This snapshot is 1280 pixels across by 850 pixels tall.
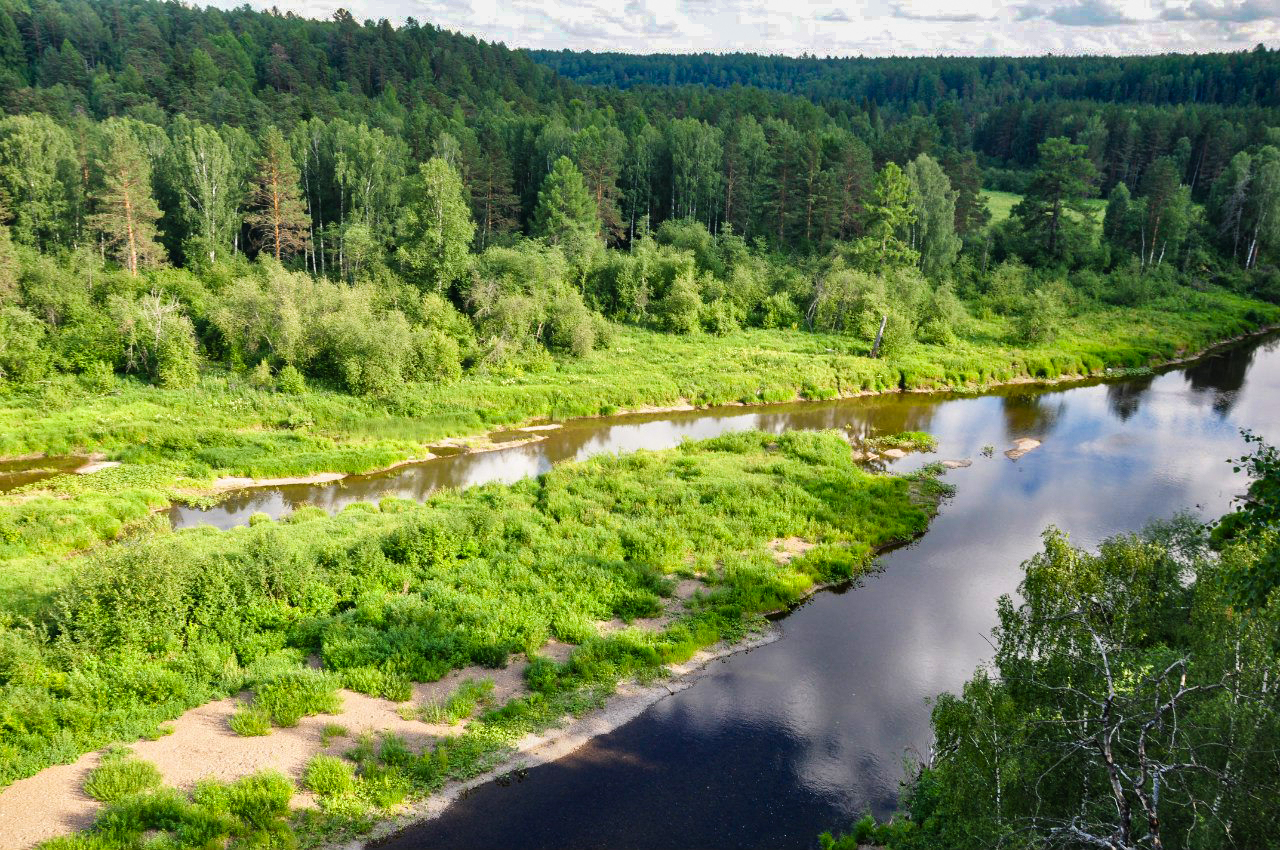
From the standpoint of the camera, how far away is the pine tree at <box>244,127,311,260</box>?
50.8 metres

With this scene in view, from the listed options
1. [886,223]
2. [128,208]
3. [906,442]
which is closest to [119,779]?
[906,442]

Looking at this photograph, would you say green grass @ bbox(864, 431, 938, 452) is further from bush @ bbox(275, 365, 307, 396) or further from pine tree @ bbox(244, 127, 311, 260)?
pine tree @ bbox(244, 127, 311, 260)

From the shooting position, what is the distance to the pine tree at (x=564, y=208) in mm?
58781

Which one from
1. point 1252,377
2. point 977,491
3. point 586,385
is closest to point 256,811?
point 977,491

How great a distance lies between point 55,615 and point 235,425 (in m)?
17.7

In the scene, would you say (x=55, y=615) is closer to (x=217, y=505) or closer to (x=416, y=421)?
(x=217, y=505)

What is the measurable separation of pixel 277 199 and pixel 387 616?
1574 inches

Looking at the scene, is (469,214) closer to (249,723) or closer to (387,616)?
(387,616)

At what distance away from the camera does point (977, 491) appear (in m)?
32.7

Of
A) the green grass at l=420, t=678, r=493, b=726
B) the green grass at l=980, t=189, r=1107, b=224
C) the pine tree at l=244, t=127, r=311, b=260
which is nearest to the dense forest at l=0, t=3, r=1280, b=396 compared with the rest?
the pine tree at l=244, t=127, r=311, b=260

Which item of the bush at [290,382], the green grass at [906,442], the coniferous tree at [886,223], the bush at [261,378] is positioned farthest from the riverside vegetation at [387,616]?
the coniferous tree at [886,223]

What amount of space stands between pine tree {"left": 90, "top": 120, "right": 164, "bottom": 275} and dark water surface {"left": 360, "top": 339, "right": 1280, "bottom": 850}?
91.1 feet

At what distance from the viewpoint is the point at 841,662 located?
2128cm

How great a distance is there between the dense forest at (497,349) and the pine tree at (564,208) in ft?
1.36
